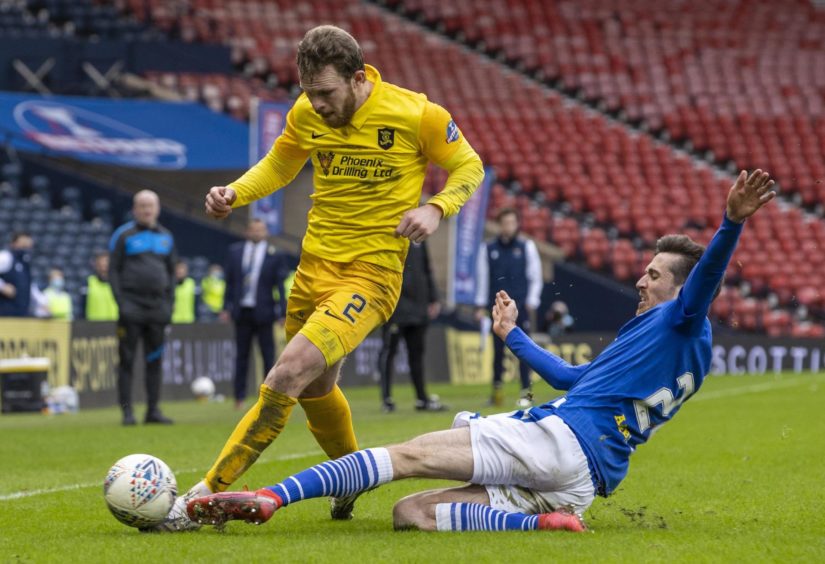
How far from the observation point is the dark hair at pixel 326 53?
6.28 meters

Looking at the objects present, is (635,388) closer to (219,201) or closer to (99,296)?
(219,201)

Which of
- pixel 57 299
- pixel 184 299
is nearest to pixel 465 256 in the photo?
pixel 184 299

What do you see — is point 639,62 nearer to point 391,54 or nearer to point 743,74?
point 743,74

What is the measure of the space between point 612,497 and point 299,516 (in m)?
1.75

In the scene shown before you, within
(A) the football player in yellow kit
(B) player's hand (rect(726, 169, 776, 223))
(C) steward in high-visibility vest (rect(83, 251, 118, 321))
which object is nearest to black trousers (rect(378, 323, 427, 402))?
(C) steward in high-visibility vest (rect(83, 251, 118, 321))

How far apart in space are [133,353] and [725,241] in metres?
8.80

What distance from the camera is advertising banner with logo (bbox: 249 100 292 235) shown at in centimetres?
2150

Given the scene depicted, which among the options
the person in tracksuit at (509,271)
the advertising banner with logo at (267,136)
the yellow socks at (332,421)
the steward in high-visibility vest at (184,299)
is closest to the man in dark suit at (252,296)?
the person in tracksuit at (509,271)

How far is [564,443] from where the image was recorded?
5.98 m

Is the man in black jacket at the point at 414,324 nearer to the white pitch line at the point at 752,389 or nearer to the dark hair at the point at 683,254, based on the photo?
the white pitch line at the point at 752,389

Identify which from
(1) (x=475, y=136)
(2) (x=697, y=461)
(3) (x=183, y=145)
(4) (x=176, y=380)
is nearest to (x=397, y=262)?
(2) (x=697, y=461)

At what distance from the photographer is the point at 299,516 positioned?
6.96 meters

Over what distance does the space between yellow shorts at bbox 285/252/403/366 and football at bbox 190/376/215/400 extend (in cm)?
1095

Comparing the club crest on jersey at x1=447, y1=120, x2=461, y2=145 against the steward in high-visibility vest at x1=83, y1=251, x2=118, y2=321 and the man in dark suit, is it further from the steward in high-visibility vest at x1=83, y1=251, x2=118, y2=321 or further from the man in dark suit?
the steward in high-visibility vest at x1=83, y1=251, x2=118, y2=321
